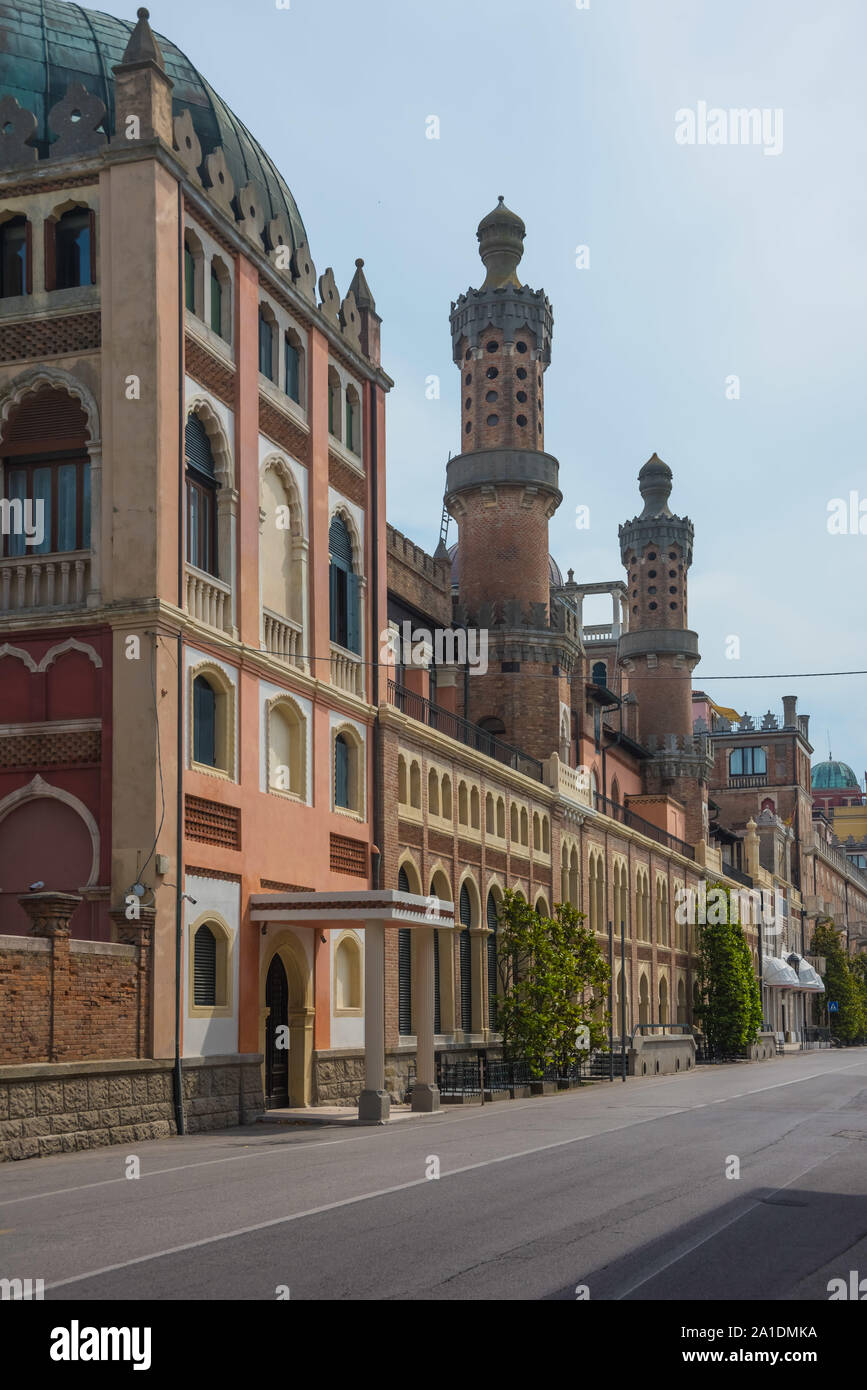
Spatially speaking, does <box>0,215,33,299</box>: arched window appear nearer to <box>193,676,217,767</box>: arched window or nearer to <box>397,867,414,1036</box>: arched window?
<box>193,676,217,767</box>: arched window

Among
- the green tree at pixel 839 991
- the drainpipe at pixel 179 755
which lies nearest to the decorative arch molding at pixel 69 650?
the drainpipe at pixel 179 755

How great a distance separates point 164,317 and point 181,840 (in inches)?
329

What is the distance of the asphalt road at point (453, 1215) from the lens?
1065 centimetres

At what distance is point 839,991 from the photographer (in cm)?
10862

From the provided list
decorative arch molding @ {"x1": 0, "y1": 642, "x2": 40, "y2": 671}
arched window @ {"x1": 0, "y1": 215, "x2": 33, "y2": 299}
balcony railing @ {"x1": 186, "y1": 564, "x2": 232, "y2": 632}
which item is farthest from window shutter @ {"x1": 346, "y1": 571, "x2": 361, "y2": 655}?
arched window @ {"x1": 0, "y1": 215, "x2": 33, "y2": 299}

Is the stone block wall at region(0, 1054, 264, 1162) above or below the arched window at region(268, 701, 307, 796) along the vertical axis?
below

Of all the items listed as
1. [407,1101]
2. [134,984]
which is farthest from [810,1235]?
[407,1101]

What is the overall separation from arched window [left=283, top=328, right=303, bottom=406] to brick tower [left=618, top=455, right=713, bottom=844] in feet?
159

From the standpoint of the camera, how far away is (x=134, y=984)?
2391 cm

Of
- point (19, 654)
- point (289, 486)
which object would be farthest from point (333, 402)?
point (19, 654)

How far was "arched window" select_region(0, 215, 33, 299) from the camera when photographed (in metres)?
27.4
